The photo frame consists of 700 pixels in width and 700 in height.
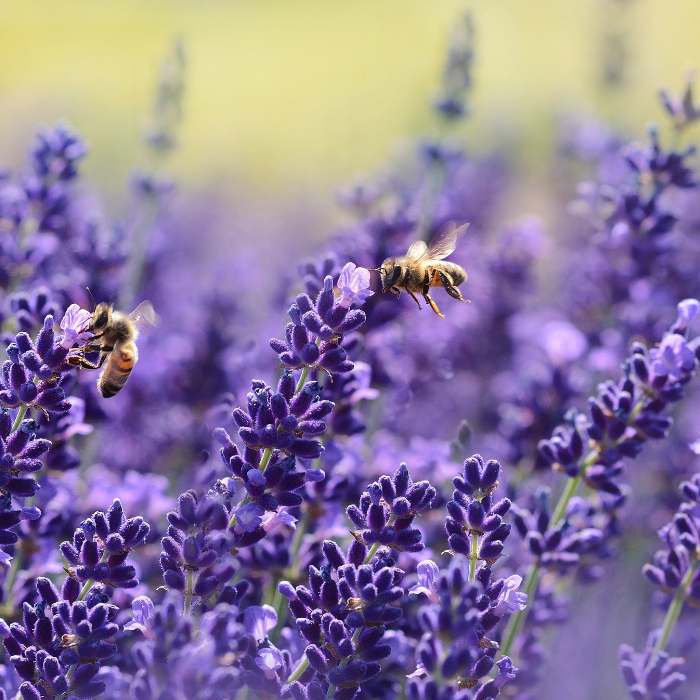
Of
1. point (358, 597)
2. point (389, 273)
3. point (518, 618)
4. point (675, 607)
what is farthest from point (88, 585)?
point (675, 607)

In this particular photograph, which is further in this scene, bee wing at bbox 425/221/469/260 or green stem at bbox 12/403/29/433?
bee wing at bbox 425/221/469/260

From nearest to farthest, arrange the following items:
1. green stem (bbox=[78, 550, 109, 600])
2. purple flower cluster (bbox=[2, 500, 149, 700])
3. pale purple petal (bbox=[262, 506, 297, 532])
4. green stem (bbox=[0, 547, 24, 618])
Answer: purple flower cluster (bbox=[2, 500, 149, 700]) → green stem (bbox=[78, 550, 109, 600]) → pale purple petal (bbox=[262, 506, 297, 532]) → green stem (bbox=[0, 547, 24, 618])

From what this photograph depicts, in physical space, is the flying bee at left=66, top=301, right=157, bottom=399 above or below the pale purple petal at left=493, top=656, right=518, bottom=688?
above

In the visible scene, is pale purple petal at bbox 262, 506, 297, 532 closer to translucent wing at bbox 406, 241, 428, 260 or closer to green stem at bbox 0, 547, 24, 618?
green stem at bbox 0, 547, 24, 618

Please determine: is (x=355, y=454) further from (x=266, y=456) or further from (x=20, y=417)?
(x=20, y=417)

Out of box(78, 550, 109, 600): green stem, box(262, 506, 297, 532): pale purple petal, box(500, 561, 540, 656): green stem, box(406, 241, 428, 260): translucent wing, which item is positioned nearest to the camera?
box(78, 550, 109, 600): green stem

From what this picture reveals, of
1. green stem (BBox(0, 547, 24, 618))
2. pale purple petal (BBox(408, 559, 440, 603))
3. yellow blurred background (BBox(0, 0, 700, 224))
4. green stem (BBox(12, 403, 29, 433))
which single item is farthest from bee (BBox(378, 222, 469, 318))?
yellow blurred background (BBox(0, 0, 700, 224))

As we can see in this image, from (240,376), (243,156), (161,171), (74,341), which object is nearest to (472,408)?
(240,376)
